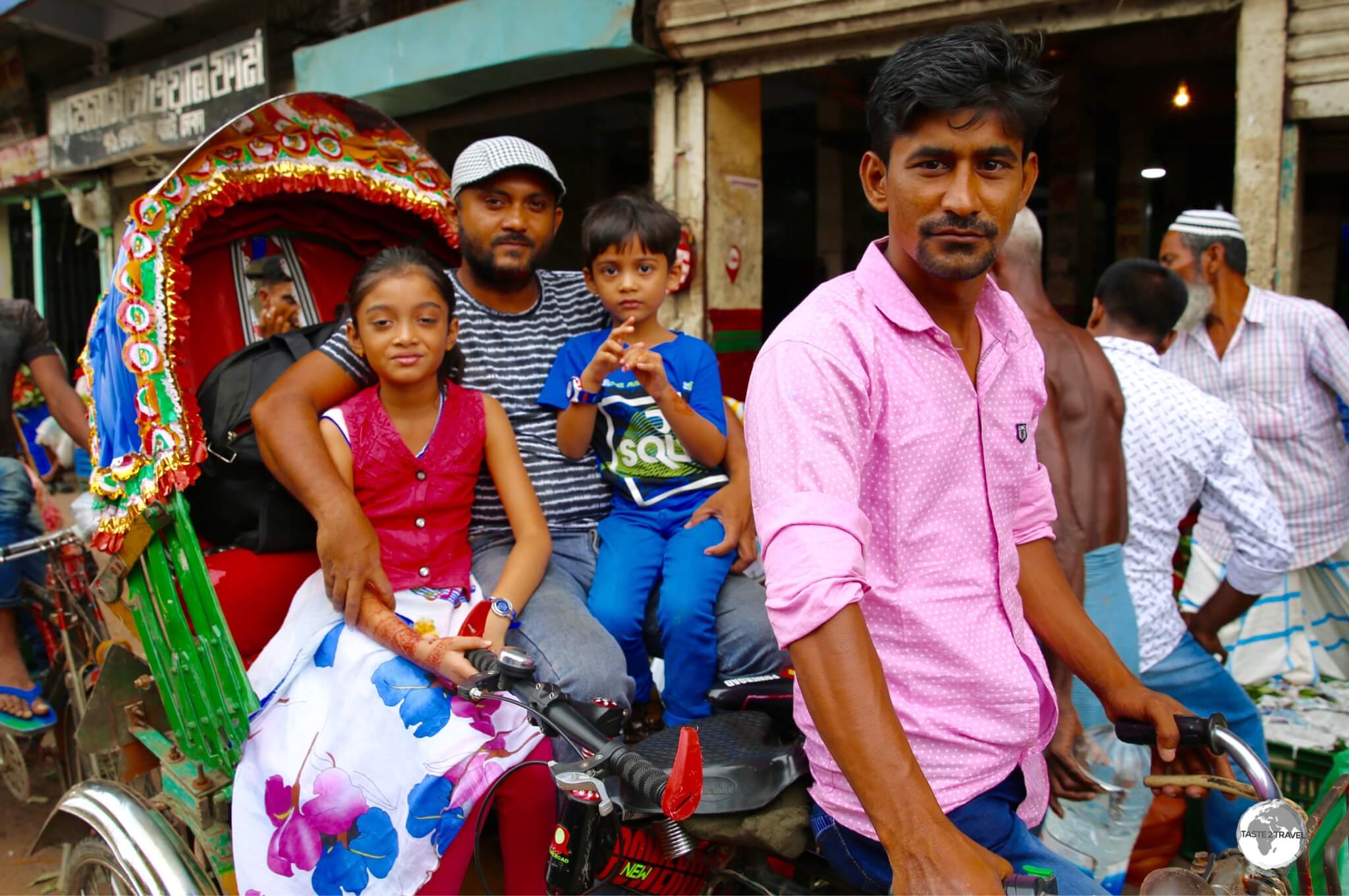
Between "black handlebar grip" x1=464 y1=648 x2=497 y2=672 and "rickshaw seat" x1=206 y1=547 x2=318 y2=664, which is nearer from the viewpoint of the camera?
"black handlebar grip" x1=464 y1=648 x2=497 y2=672

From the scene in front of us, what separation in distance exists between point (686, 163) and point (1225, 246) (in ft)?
8.91

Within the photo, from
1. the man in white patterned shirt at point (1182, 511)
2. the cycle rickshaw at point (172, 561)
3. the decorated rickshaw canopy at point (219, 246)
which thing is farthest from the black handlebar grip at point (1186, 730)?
the decorated rickshaw canopy at point (219, 246)

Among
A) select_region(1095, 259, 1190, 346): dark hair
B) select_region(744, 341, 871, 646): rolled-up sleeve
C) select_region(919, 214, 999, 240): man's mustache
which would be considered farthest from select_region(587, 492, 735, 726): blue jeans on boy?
select_region(1095, 259, 1190, 346): dark hair

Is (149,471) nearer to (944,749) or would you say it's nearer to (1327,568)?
(944,749)

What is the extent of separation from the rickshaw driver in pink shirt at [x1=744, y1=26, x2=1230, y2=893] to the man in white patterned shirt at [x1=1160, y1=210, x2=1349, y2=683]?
110 inches

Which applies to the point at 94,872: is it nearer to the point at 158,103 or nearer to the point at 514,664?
the point at 514,664

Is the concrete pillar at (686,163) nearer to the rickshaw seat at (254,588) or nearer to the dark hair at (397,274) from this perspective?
the dark hair at (397,274)

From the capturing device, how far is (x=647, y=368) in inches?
88.6

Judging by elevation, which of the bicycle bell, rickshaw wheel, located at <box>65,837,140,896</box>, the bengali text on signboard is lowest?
rickshaw wheel, located at <box>65,837,140,896</box>

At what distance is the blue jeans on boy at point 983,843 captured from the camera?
1462 mm

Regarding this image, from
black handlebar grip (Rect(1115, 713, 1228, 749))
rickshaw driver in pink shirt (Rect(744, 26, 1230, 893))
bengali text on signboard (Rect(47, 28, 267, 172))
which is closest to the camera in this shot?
rickshaw driver in pink shirt (Rect(744, 26, 1230, 893))

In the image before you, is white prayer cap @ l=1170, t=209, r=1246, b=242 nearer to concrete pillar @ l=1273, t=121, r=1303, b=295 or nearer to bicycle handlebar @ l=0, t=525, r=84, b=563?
concrete pillar @ l=1273, t=121, r=1303, b=295

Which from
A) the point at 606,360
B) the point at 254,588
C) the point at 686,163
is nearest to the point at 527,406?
the point at 606,360

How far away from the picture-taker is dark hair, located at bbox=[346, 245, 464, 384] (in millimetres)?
2383
